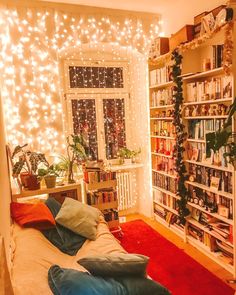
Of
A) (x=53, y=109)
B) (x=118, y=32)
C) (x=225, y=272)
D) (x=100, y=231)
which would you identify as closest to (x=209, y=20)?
(x=118, y=32)

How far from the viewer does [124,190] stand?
4066mm

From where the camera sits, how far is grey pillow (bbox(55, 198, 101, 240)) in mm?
2359

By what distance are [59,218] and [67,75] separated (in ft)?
6.94

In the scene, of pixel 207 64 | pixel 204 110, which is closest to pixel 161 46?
pixel 207 64

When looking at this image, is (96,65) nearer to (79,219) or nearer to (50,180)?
(50,180)

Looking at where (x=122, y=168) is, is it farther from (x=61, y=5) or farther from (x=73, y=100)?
(x=61, y=5)

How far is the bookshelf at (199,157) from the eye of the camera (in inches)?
102

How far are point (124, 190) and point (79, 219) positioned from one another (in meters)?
1.70

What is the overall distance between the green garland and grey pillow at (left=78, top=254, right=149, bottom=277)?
170cm

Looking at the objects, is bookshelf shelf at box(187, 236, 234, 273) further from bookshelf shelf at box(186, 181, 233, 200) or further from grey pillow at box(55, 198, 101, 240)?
grey pillow at box(55, 198, 101, 240)

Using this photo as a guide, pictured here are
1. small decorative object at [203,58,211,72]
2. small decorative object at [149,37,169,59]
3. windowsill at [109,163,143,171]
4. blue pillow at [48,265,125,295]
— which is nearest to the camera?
blue pillow at [48,265,125,295]

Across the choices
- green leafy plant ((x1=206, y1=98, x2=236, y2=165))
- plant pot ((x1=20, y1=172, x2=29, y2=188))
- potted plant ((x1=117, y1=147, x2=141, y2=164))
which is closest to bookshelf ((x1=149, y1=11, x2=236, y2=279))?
green leafy plant ((x1=206, y1=98, x2=236, y2=165))

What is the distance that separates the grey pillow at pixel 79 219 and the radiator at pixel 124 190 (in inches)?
56.3

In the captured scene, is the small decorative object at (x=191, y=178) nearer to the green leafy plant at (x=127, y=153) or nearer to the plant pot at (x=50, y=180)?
the green leafy plant at (x=127, y=153)
